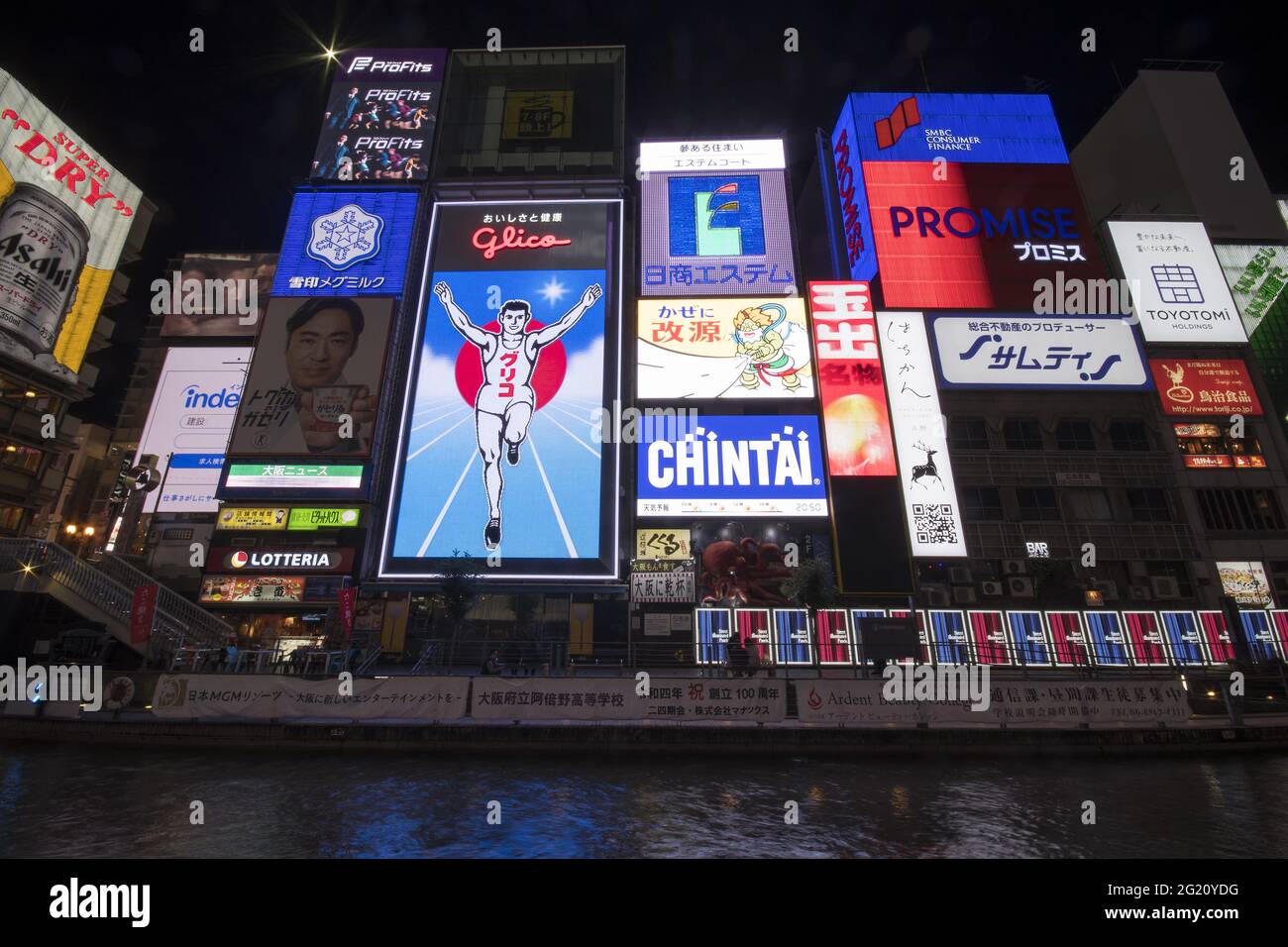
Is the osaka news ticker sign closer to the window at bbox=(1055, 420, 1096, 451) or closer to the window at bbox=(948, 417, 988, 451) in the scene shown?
the window at bbox=(948, 417, 988, 451)

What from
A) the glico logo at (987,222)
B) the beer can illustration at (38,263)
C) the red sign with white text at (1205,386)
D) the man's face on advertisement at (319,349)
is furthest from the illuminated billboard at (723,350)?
the beer can illustration at (38,263)

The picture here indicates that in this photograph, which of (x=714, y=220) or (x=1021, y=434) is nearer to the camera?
(x=1021, y=434)

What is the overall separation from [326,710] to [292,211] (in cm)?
3510

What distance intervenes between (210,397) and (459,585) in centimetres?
3180

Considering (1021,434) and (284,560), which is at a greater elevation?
(1021,434)

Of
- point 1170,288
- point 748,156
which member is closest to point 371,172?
point 748,156

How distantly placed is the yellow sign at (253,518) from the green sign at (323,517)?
0.59 m

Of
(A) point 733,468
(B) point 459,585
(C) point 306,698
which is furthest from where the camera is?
(A) point 733,468

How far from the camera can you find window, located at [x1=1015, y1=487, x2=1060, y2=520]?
30641 mm

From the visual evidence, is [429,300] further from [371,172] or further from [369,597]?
[369,597]

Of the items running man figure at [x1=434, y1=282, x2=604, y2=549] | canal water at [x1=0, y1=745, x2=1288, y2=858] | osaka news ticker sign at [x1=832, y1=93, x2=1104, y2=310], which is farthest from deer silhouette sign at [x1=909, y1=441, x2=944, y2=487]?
running man figure at [x1=434, y1=282, x2=604, y2=549]

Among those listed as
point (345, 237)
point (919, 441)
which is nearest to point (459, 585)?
point (345, 237)

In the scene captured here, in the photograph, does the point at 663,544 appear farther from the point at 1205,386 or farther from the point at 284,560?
the point at 1205,386

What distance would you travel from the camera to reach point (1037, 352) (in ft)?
110
